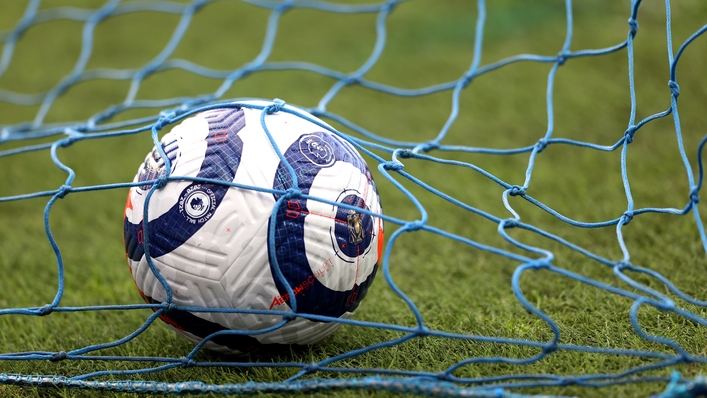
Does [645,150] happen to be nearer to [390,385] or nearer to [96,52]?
[390,385]

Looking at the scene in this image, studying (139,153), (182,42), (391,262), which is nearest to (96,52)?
(182,42)

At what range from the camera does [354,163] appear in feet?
6.38

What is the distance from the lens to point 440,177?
3.48m

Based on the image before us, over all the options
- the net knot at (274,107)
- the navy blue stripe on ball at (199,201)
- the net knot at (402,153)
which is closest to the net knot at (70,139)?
the navy blue stripe on ball at (199,201)

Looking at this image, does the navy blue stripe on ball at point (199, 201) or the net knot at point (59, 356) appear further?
the net knot at point (59, 356)

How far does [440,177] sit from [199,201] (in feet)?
6.13

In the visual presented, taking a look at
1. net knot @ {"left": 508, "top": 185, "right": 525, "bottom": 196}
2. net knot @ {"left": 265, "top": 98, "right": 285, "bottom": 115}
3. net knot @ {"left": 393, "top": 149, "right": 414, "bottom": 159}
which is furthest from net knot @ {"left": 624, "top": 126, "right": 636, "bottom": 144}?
net knot @ {"left": 265, "top": 98, "right": 285, "bottom": 115}

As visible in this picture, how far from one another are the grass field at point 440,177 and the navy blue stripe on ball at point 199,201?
16.0 inches

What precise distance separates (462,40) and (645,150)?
6.83 feet

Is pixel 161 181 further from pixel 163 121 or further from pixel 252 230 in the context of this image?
pixel 163 121

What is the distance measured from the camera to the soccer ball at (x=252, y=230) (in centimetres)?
178

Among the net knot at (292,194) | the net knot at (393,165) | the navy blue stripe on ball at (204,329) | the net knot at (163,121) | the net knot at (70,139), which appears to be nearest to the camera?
the net knot at (292,194)

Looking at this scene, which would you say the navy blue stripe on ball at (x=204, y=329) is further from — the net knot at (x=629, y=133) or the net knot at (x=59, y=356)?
the net knot at (x=629, y=133)

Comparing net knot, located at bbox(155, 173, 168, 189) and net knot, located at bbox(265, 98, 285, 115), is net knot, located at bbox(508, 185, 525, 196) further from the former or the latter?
net knot, located at bbox(155, 173, 168, 189)
